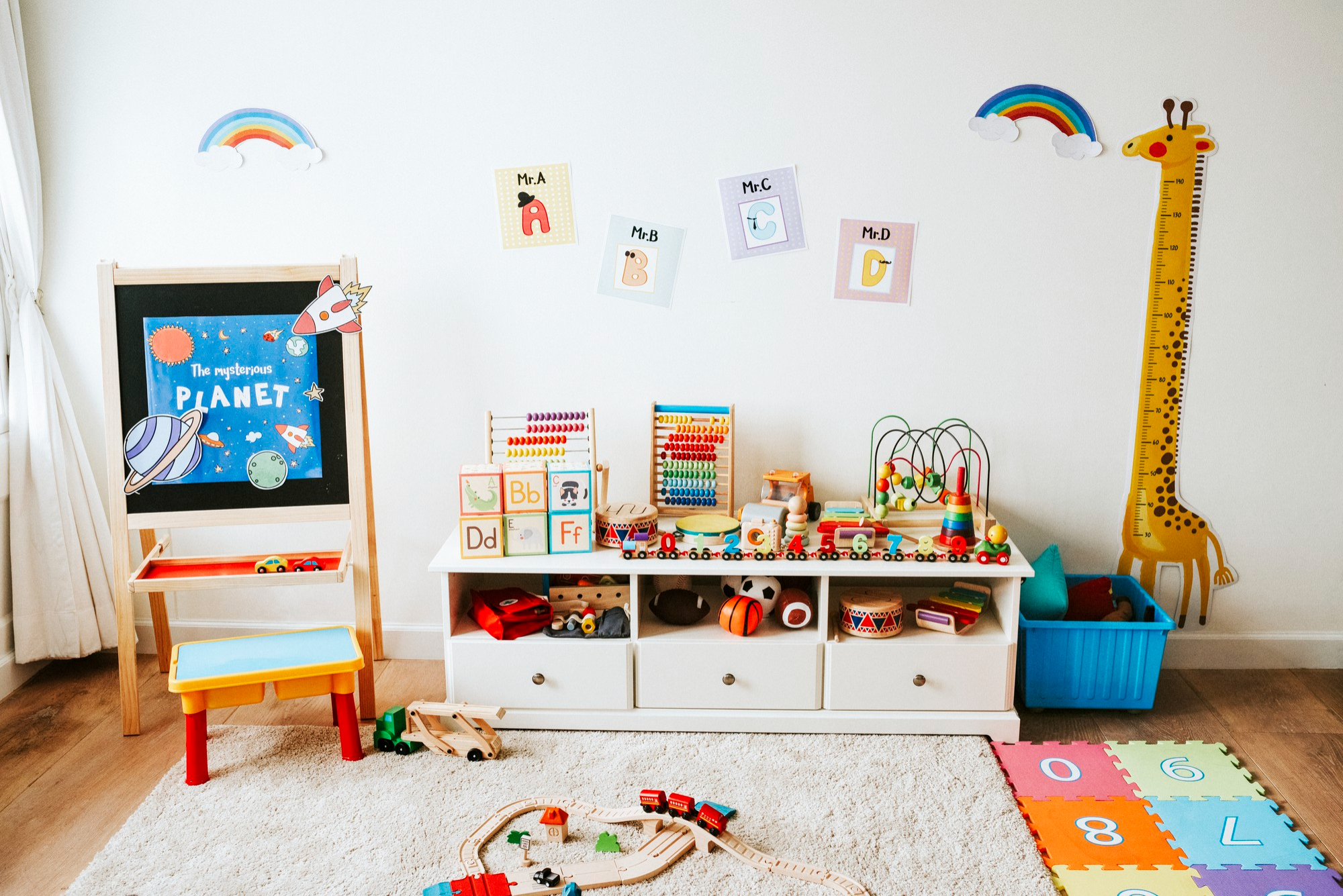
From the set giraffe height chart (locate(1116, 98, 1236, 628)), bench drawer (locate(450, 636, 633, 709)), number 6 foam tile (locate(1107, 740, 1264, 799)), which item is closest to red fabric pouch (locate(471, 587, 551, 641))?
bench drawer (locate(450, 636, 633, 709))

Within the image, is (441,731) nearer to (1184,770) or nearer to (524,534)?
(524,534)

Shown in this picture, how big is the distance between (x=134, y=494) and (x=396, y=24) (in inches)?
54.2

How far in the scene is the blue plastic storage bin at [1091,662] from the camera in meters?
2.38

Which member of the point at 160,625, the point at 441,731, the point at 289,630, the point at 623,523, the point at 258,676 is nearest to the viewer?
the point at 258,676

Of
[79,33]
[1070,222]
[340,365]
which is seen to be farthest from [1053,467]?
[79,33]

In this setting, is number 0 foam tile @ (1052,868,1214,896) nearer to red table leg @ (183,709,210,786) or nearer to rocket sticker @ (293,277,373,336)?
red table leg @ (183,709,210,786)

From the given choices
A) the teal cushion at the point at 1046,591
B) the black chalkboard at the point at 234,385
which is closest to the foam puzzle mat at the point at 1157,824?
the teal cushion at the point at 1046,591

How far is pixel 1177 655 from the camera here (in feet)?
8.92

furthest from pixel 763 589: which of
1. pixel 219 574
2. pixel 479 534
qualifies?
pixel 219 574

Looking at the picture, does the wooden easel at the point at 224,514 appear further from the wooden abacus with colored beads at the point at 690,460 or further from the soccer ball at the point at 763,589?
the soccer ball at the point at 763,589

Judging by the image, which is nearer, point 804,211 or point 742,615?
point 742,615

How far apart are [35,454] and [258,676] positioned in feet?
3.40

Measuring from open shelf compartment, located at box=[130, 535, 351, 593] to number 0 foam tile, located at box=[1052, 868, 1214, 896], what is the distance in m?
1.70

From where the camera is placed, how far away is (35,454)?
2.52m
